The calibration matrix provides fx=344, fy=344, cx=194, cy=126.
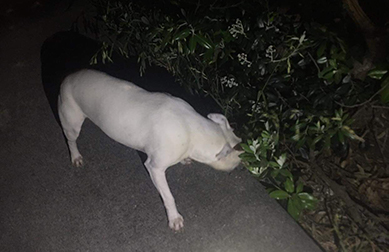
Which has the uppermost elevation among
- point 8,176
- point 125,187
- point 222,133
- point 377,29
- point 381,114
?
point 377,29

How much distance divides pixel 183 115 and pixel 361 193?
175 centimetres

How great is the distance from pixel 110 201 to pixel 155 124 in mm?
1118

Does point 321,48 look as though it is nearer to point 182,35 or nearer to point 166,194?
point 182,35

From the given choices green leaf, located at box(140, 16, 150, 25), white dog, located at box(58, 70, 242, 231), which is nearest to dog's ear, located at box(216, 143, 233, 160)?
white dog, located at box(58, 70, 242, 231)

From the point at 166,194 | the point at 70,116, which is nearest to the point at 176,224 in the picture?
the point at 166,194

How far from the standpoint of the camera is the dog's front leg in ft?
9.20

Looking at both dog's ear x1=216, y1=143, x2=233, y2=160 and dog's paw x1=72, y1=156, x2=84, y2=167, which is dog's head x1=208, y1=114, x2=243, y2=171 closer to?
dog's ear x1=216, y1=143, x2=233, y2=160

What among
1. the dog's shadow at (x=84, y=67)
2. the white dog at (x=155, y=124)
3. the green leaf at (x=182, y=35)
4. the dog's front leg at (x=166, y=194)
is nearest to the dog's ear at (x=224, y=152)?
the white dog at (x=155, y=124)

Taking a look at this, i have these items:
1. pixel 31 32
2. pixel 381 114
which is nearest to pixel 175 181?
pixel 381 114

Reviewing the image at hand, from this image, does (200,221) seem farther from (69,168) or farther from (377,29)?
(377,29)

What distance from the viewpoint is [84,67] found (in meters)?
4.36

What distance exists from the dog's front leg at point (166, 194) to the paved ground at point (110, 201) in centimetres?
10

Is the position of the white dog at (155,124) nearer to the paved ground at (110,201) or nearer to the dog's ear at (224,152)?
the dog's ear at (224,152)

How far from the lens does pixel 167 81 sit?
411cm
